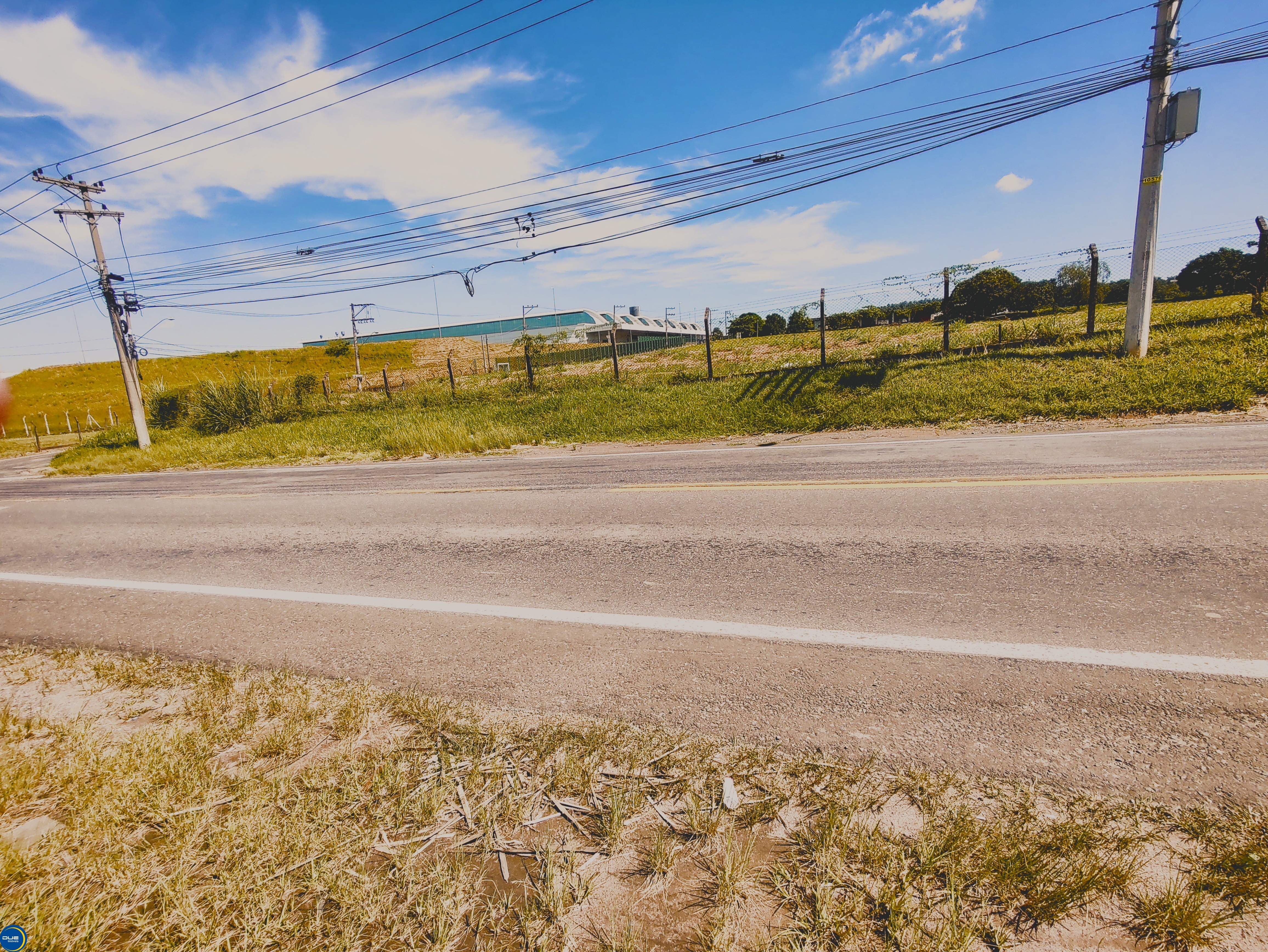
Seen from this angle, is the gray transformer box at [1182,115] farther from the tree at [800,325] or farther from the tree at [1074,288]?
the tree at [800,325]

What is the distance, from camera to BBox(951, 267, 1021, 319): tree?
35000mm

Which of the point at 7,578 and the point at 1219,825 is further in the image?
the point at 7,578

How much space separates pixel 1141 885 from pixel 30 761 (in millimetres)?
4011

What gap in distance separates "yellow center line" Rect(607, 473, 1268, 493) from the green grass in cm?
496

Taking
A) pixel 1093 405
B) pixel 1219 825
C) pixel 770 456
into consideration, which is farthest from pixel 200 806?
pixel 1093 405

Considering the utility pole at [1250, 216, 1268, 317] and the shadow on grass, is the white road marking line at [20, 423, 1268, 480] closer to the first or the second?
the shadow on grass

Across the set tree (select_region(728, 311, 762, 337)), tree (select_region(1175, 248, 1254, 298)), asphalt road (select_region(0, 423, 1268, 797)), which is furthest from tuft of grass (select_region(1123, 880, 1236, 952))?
tree (select_region(728, 311, 762, 337))

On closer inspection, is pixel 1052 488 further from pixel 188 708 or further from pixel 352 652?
pixel 188 708

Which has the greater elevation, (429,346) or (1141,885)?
(429,346)

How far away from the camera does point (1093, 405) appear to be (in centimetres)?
957

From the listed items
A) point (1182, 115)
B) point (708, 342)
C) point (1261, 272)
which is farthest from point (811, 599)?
point (1261, 272)

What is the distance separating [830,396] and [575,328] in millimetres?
56550

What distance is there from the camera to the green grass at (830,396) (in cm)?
995

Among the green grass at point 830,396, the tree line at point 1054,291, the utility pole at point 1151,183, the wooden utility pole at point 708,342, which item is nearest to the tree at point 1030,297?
the tree line at point 1054,291
